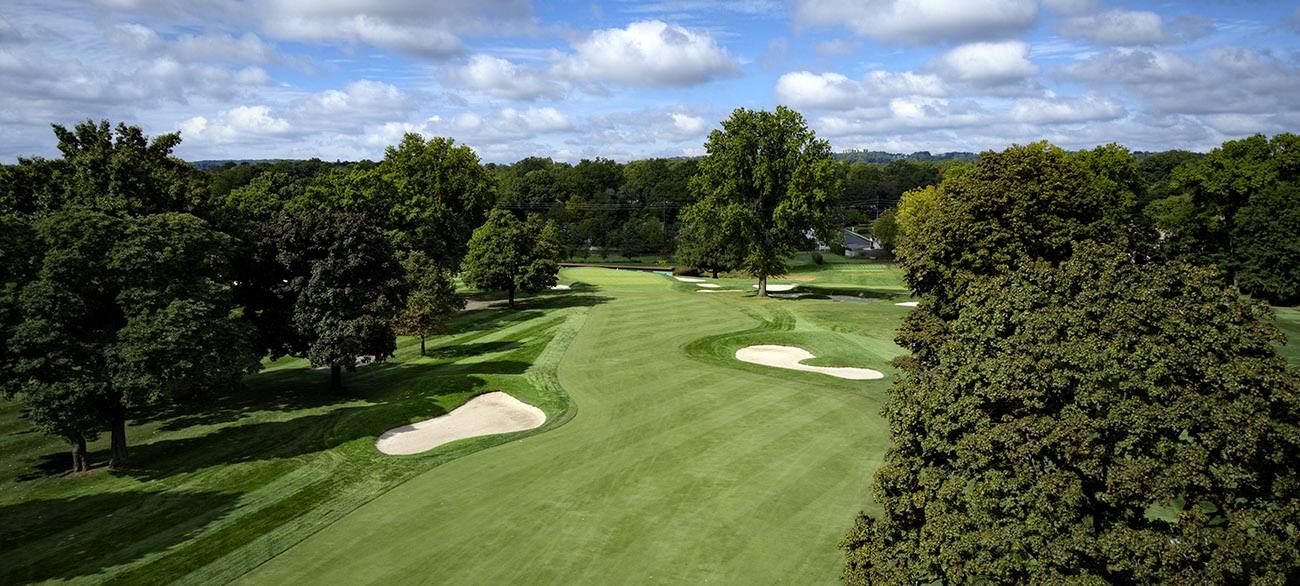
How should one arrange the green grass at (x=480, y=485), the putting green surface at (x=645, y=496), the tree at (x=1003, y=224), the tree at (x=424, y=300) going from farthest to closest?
the tree at (x=424, y=300) → the tree at (x=1003, y=224) → the green grass at (x=480, y=485) → the putting green surface at (x=645, y=496)

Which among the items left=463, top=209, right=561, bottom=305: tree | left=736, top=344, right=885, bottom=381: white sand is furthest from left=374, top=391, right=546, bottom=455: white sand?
left=463, top=209, right=561, bottom=305: tree

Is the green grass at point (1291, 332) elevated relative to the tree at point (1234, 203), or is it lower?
lower

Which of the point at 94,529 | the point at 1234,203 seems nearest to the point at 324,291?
the point at 94,529

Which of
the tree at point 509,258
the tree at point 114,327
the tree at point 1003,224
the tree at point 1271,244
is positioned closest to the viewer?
the tree at point 114,327

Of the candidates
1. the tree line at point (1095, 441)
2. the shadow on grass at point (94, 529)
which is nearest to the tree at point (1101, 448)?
the tree line at point (1095, 441)

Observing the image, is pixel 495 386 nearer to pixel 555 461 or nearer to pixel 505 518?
pixel 555 461

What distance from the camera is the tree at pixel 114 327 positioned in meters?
19.7

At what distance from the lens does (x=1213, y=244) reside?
6059 cm

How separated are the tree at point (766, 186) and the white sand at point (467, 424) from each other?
3195cm

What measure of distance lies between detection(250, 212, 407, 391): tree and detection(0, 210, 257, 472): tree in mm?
5625

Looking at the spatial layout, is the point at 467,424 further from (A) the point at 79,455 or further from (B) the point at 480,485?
(A) the point at 79,455

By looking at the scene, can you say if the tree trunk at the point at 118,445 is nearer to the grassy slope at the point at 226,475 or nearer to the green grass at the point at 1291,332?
the grassy slope at the point at 226,475

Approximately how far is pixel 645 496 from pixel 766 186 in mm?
42073

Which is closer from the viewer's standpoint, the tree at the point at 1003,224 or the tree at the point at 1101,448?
the tree at the point at 1101,448
